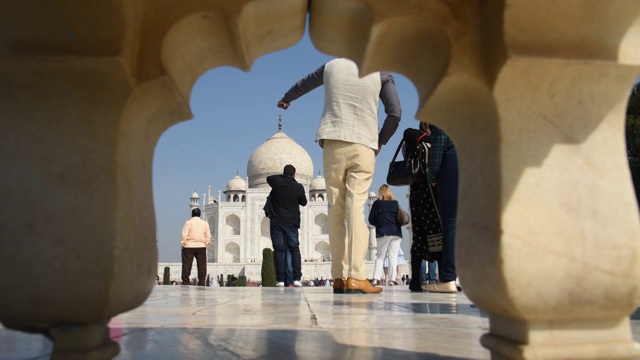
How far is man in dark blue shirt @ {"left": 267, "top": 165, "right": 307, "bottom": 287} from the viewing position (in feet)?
18.8

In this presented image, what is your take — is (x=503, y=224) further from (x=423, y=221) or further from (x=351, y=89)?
(x=423, y=221)

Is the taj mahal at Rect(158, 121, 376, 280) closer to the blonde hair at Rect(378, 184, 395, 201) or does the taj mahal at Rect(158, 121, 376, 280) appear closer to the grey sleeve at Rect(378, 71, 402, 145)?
the blonde hair at Rect(378, 184, 395, 201)

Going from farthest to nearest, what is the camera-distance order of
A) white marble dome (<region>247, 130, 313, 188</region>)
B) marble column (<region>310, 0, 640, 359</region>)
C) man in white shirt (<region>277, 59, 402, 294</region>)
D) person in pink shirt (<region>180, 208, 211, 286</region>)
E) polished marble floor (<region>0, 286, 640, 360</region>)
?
white marble dome (<region>247, 130, 313, 188</region>) → person in pink shirt (<region>180, 208, 211, 286</region>) → man in white shirt (<region>277, 59, 402, 294</region>) → polished marble floor (<region>0, 286, 640, 360</region>) → marble column (<region>310, 0, 640, 359</region>)

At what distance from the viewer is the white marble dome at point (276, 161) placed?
31.9 metres

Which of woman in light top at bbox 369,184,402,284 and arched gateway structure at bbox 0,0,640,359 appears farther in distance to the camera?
woman in light top at bbox 369,184,402,284

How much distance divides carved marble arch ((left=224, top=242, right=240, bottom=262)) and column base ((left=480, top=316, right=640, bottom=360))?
30.4 meters

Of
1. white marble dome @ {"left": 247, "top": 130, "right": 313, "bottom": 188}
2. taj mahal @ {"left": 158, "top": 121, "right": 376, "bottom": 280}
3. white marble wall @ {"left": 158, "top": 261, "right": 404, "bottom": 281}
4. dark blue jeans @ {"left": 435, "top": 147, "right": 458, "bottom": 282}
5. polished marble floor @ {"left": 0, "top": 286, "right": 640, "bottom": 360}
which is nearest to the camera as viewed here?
polished marble floor @ {"left": 0, "top": 286, "right": 640, "bottom": 360}

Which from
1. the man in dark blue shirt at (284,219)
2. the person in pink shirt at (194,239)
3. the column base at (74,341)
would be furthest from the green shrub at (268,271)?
the column base at (74,341)

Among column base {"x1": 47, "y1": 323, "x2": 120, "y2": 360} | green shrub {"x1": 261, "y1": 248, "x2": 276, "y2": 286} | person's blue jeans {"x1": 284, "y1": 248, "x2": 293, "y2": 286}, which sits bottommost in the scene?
green shrub {"x1": 261, "y1": 248, "x2": 276, "y2": 286}

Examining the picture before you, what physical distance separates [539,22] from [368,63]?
0.30m

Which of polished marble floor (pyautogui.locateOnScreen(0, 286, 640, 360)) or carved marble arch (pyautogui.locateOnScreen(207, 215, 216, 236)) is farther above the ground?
carved marble arch (pyautogui.locateOnScreen(207, 215, 216, 236))

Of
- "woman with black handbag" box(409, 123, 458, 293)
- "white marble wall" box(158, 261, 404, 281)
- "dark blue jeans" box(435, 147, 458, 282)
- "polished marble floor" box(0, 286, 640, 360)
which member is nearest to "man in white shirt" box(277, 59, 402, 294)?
"woman with black handbag" box(409, 123, 458, 293)

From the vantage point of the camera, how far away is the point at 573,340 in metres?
0.84

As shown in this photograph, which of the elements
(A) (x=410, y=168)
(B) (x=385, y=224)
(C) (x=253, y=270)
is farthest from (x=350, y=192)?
(C) (x=253, y=270)
